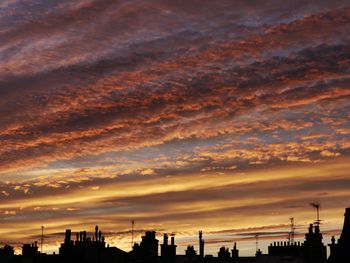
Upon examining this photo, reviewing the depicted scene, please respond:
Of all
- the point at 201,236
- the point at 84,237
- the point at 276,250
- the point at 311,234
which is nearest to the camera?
the point at 84,237

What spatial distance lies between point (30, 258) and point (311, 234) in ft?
109

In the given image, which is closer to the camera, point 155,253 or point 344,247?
point 344,247

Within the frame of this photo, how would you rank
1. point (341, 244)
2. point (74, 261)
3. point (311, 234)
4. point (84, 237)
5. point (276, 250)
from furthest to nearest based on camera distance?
point (276, 250), point (311, 234), point (84, 237), point (74, 261), point (341, 244)

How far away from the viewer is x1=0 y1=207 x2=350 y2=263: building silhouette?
64.9 metres

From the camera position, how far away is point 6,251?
3258 inches

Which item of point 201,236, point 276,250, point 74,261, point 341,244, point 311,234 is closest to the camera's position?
point 341,244

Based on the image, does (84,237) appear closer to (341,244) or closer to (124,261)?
(124,261)

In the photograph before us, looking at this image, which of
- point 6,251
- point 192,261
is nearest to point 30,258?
point 6,251

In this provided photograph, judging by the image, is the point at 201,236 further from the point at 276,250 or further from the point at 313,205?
the point at 313,205

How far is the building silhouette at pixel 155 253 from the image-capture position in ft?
213

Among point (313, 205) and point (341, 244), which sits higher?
point (313, 205)

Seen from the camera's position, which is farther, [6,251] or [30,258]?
[6,251]

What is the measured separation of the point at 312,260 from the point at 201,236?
29665 mm

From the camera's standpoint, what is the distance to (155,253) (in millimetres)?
79438
